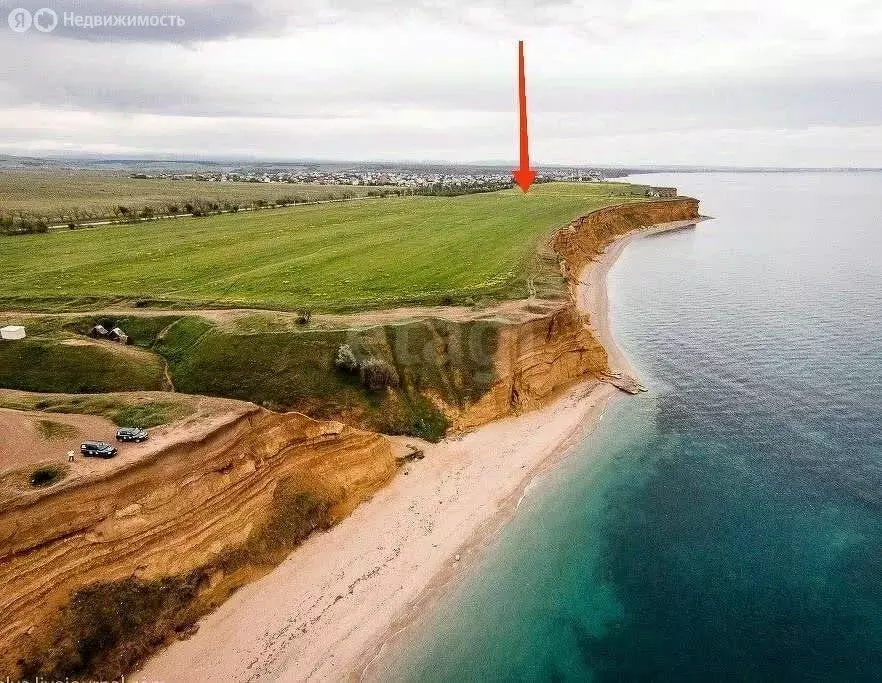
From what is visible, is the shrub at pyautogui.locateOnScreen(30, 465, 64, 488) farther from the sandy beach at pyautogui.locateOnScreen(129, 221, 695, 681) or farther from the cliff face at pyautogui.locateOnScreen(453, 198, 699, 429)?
the cliff face at pyautogui.locateOnScreen(453, 198, 699, 429)

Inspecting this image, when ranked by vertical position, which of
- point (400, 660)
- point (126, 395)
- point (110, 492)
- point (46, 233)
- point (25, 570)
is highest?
point (46, 233)

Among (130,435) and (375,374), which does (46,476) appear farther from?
(375,374)

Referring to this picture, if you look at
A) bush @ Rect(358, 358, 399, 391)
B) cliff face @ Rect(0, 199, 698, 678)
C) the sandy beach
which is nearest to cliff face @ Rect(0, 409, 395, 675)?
cliff face @ Rect(0, 199, 698, 678)

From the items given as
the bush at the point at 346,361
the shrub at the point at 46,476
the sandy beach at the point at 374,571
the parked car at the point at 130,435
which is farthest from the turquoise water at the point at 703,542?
the shrub at the point at 46,476

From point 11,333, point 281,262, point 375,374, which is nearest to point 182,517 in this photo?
point 375,374

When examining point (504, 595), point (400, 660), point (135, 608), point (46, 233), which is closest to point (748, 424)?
point (504, 595)

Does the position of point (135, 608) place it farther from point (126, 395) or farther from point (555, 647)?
point (555, 647)

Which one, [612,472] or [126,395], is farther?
[612,472]

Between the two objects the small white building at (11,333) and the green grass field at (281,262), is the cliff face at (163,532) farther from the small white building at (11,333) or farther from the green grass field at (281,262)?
the small white building at (11,333)

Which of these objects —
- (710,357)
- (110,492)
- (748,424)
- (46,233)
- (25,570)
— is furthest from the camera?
(46,233)
